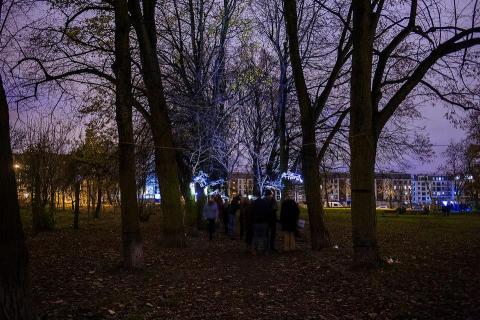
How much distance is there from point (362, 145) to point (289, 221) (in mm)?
4937

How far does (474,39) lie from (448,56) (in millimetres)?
1714

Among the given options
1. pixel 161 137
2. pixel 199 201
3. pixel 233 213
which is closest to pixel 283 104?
pixel 233 213

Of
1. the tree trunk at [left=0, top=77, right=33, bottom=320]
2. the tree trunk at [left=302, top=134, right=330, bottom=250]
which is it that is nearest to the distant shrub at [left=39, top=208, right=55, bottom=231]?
the tree trunk at [left=302, top=134, right=330, bottom=250]

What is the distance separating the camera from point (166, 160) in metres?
16.1

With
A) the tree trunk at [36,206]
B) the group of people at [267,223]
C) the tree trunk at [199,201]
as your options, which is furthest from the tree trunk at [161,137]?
the tree trunk at [36,206]

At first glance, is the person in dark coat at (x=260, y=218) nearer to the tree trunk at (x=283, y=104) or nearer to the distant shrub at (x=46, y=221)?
the tree trunk at (x=283, y=104)

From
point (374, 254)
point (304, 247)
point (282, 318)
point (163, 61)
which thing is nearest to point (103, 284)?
point (282, 318)

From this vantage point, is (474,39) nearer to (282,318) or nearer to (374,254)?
(374,254)

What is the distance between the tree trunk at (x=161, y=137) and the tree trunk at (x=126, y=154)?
3777mm

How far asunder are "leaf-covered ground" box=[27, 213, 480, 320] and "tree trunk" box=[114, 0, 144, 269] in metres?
0.58

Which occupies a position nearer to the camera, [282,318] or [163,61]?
[282,318]

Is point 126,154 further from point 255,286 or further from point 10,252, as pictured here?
point 10,252

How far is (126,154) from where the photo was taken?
11.2 m

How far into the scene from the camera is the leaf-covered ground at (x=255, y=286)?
776 centimetres
